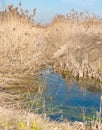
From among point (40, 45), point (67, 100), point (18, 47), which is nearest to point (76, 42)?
point (40, 45)

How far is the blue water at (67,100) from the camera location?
23.3ft

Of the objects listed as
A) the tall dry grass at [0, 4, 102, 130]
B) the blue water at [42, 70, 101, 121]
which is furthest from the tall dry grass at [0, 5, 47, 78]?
the blue water at [42, 70, 101, 121]

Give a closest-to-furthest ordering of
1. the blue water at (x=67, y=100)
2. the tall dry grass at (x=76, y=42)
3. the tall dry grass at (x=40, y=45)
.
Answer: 1. the blue water at (x=67, y=100)
2. the tall dry grass at (x=40, y=45)
3. the tall dry grass at (x=76, y=42)

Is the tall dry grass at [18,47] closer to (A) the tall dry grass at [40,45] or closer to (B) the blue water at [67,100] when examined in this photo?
(A) the tall dry grass at [40,45]

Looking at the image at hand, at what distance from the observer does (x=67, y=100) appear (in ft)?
27.1

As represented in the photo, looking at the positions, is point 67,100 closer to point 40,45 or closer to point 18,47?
point 18,47

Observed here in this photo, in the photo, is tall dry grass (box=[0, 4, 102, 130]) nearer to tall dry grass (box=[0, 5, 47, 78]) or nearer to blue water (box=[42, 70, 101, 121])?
tall dry grass (box=[0, 5, 47, 78])

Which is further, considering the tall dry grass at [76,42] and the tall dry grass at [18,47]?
the tall dry grass at [76,42]

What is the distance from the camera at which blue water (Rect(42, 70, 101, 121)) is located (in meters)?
7.09

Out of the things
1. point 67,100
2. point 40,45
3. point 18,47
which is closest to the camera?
point 67,100

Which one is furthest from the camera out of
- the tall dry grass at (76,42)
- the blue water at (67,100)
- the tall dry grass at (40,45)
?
the tall dry grass at (76,42)

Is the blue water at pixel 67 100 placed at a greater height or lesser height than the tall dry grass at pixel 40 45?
lesser

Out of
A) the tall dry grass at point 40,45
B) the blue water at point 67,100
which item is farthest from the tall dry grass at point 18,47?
the blue water at point 67,100

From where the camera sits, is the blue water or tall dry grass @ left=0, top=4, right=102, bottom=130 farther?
tall dry grass @ left=0, top=4, right=102, bottom=130
